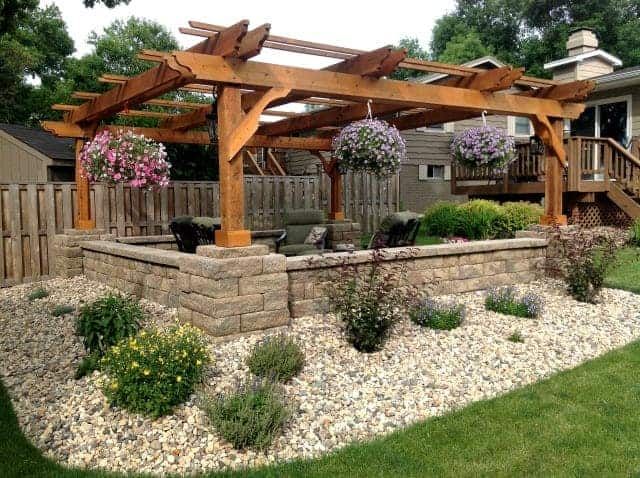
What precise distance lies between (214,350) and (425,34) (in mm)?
40882

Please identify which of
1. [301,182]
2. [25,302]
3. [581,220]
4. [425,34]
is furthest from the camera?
[425,34]

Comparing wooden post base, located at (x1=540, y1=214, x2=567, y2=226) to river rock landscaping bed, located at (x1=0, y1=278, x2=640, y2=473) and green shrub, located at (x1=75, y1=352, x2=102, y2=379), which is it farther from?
green shrub, located at (x1=75, y1=352, x2=102, y2=379)

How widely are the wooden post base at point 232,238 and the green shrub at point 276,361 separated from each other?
1096mm

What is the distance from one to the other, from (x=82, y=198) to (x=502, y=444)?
7.65 m

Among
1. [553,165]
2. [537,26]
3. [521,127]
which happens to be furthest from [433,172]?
[537,26]

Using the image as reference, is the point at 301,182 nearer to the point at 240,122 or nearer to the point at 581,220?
the point at 581,220

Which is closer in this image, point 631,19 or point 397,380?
point 397,380

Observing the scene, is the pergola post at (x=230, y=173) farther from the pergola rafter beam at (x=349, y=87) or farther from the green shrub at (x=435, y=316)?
the green shrub at (x=435, y=316)

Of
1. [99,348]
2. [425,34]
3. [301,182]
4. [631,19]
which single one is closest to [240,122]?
[99,348]

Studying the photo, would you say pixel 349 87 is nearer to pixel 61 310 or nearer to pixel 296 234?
pixel 61 310

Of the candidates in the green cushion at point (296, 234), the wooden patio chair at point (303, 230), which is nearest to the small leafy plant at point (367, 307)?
the wooden patio chair at point (303, 230)

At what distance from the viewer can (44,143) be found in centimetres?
1577

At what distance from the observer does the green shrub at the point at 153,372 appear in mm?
4012

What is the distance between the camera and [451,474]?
329cm
